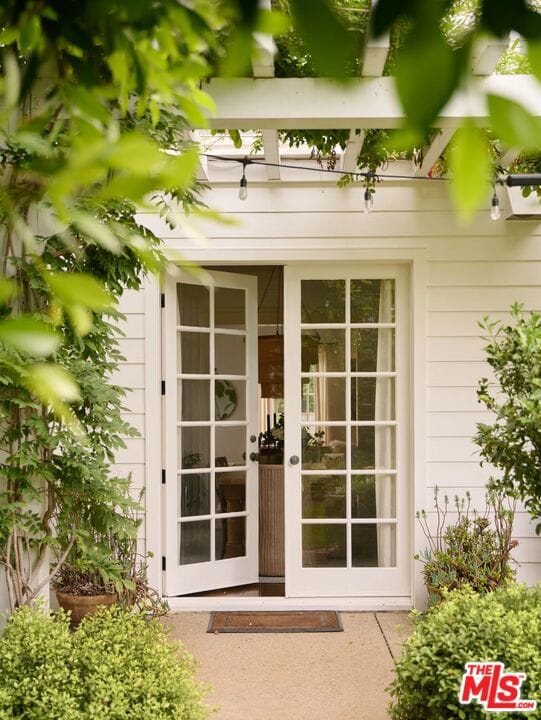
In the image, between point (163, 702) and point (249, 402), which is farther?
point (249, 402)

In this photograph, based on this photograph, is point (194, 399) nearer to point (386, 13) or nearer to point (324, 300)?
point (324, 300)

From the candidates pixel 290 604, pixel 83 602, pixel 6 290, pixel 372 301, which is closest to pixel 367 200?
pixel 372 301

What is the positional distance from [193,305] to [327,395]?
100 cm

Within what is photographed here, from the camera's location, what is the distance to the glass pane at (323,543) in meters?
4.94

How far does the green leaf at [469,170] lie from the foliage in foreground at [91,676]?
2162 millimetres

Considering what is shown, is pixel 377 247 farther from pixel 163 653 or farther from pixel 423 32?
pixel 423 32

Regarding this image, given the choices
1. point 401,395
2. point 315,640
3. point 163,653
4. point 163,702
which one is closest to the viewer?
point 163,702

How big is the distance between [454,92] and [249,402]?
16.1 ft

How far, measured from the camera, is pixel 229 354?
5195mm

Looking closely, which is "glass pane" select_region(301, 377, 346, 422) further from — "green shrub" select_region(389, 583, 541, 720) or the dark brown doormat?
"green shrub" select_region(389, 583, 541, 720)

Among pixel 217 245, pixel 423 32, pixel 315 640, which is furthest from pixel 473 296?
pixel 423 32

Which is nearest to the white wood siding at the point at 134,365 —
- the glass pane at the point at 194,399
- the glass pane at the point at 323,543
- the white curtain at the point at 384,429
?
the glass pane at the point at 194,399

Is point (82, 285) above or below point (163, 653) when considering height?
above

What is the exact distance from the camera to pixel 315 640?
4234 mm
